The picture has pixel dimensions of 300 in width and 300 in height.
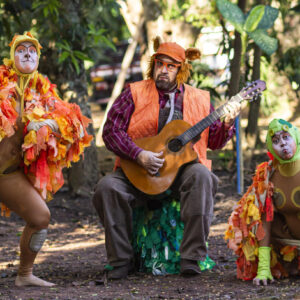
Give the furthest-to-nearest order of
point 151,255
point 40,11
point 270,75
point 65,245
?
point 270,75 < point 40,11 < point 65,245 < point 151,255

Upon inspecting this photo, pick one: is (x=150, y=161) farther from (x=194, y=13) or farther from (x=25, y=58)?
(x=194, y=13)

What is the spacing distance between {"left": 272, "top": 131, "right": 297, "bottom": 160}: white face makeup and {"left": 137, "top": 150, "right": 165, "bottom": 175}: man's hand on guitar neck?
0.88m

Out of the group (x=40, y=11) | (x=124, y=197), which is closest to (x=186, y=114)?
(x=124, y=197)

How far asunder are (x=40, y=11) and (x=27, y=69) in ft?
12.0

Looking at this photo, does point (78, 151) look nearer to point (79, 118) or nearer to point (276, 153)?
→ point (79, 118)

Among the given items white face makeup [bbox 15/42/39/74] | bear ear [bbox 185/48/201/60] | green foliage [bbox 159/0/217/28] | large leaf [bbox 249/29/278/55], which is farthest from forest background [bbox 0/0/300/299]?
white face makeup [bbox 15/42/39/74]

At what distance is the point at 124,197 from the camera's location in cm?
439

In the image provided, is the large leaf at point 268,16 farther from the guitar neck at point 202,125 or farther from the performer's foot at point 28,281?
the performer's foot at point 28,281

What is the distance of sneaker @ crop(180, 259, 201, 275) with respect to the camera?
14.1 ft

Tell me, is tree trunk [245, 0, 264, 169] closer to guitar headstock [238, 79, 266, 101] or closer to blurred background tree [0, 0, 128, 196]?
blurred background tree [0, 0, 128, 196]

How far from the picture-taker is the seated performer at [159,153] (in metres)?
4.34

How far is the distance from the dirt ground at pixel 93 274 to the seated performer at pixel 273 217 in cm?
12

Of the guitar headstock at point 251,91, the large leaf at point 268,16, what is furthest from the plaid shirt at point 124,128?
the large leaf at point 268,16

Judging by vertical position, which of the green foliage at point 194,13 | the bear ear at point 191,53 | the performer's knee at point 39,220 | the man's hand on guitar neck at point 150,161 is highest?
the green foliage at point 194,13
